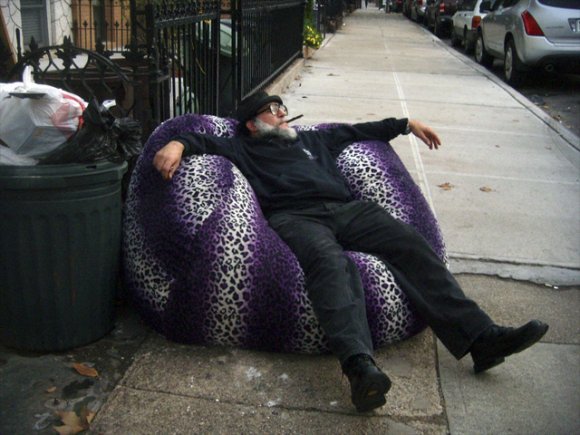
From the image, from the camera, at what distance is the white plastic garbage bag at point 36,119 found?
3266 mm

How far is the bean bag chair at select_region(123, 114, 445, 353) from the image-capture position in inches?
135

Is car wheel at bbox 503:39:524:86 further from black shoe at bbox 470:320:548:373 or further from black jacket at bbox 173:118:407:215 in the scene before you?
black shoe at bbox 470:320:548:373

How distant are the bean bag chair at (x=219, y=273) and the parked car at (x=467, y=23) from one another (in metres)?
15.1

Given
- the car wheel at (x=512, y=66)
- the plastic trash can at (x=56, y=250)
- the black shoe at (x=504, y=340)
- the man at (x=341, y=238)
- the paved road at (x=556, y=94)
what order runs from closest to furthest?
the plastic trash can at (x=56, y=250)
the man at (x=341, y=238)
the black shoe at (x=504, y=340)
the paved road at (x=556, y=94)
the car wheel at (x=512, y=66)

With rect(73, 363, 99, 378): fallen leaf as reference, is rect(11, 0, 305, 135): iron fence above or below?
above

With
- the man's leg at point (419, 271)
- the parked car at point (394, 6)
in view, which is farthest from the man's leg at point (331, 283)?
the parked car at point (394, 6)

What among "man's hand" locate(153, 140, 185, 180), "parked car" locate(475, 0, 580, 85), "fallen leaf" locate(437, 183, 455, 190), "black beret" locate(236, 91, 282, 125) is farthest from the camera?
"parked car" locate(475, 0, 580, 85)

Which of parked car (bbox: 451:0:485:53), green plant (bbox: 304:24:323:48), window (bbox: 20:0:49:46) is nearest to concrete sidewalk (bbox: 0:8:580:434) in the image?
window (bbox: 20:0:49:46)

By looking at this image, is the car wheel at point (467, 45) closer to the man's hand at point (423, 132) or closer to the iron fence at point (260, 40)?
the iron fence at point (260, 40)

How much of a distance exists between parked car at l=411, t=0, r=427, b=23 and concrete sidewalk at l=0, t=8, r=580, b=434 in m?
27.9

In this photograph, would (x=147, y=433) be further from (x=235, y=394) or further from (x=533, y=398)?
(x=533, y=398)

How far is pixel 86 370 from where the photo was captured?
3.24m

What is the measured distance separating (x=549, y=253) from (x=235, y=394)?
2841mm

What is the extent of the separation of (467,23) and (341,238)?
1693 centimetres
